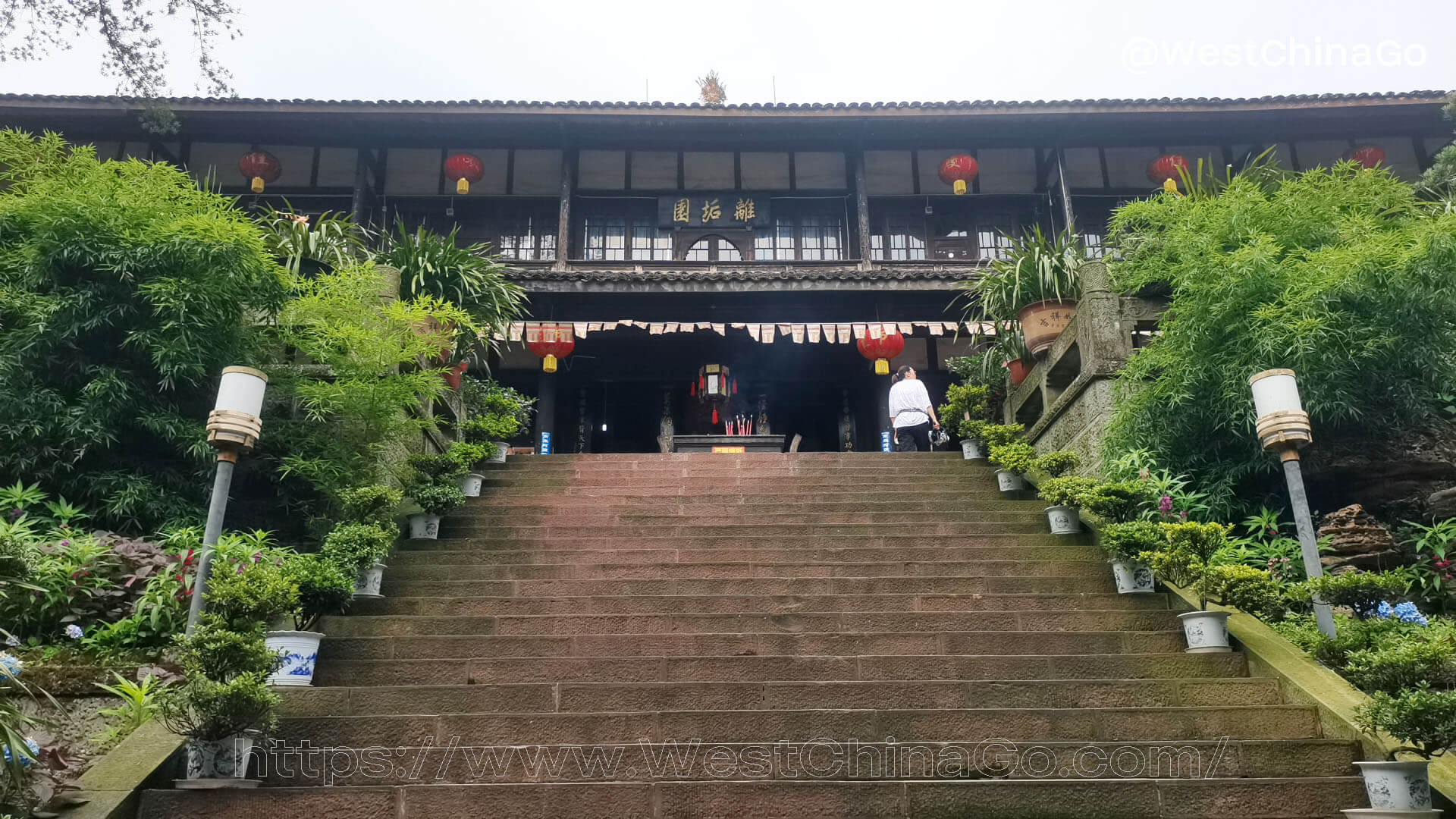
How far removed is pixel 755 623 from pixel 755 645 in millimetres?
284

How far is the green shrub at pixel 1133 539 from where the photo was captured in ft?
19.9

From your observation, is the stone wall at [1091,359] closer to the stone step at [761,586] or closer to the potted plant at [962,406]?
the potted plant at [962,406]

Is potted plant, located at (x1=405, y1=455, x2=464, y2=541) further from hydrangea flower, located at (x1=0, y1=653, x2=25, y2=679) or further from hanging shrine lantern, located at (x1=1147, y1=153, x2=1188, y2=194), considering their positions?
hanging shrine lantern, located at (x1=1147, y1=153, x2=1188, y2=194)

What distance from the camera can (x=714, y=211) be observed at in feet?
53.6

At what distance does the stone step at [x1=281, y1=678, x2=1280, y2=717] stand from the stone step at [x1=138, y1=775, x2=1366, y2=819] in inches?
30.8

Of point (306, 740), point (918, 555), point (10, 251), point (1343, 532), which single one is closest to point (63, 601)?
point (306, 740)

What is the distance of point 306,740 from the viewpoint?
4426mm

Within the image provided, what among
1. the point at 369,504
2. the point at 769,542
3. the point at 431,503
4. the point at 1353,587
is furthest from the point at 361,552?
the point at 1353,587

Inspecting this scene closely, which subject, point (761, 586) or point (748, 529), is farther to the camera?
point (748, 529)

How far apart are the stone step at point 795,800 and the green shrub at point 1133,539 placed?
6.92 feet

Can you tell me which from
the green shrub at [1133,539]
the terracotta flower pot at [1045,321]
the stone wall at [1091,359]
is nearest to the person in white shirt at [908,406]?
the terracotta flower pot at [1045,321]

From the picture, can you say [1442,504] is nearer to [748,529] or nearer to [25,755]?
[748,529]

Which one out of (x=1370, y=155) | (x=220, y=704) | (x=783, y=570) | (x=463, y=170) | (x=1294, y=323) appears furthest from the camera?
(x=463, y=170)

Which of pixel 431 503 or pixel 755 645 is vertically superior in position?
pixel 431 503
